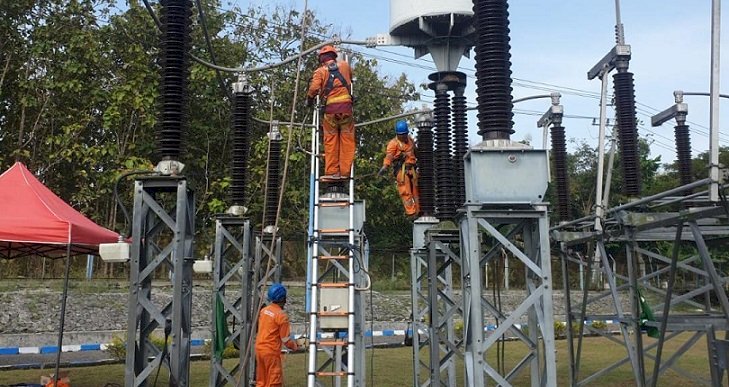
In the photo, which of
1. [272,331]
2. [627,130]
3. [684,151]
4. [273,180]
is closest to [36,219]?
[272,331]

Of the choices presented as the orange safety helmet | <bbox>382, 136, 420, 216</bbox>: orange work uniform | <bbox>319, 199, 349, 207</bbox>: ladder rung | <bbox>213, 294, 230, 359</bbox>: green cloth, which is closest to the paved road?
<bbox>382, 136, 420, 216</bbox>: orange work uniform

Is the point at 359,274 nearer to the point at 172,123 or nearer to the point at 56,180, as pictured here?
the point at 172,123

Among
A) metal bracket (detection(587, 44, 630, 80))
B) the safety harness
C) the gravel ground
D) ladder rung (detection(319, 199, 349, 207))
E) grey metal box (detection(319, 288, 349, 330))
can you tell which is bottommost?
the gravel ground

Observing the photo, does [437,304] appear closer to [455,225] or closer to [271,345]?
[455,225]

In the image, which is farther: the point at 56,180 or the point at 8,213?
the point at 56,180

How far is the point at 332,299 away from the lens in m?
8.09

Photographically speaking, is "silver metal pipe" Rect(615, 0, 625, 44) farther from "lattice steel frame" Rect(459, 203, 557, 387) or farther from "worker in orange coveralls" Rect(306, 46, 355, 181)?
"lattice steel frame" Rect(459, 203, 557, 387)

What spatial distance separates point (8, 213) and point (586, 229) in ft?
29.5

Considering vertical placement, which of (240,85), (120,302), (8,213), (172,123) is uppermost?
(240,85)

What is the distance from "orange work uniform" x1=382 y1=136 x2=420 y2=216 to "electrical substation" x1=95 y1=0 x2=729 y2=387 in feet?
0.94

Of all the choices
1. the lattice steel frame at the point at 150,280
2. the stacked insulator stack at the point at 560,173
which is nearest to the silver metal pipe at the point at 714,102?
the lattice steel frame at the point at 150,280

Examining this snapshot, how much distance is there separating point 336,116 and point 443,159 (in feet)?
8.54

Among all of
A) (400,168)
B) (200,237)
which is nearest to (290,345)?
(400,168)

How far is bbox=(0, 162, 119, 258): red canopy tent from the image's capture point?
877cm
